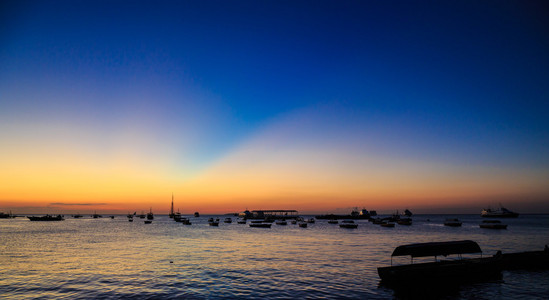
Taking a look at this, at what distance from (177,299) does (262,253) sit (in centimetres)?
2323

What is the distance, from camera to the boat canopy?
28125 mm

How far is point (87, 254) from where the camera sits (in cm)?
4306

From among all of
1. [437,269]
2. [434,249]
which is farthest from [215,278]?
[434,249]

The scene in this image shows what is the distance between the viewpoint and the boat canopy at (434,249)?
28.1 meters

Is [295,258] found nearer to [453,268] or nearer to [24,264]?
[453,268]

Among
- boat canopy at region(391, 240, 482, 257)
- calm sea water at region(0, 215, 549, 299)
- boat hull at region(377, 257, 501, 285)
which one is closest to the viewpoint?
calm sea water at region(0, 215, 549, 299)

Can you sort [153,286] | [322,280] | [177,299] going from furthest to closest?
[322,280], [153,286], [177,299]

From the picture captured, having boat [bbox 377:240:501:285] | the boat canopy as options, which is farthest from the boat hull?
the boat canopy

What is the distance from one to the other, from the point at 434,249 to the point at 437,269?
2.87 meters

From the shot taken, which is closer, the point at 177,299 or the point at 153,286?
the point at 177,299

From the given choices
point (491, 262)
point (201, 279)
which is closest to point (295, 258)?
point (201, 279)

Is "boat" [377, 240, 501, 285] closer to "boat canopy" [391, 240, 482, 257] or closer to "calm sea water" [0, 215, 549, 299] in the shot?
"boat canopy" [391, 240, 482, 257]

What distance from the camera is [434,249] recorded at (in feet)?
96.4

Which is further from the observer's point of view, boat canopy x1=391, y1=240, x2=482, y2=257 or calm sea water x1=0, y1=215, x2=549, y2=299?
boat canopy x1=391, y1=240, x2=482, y2=257
